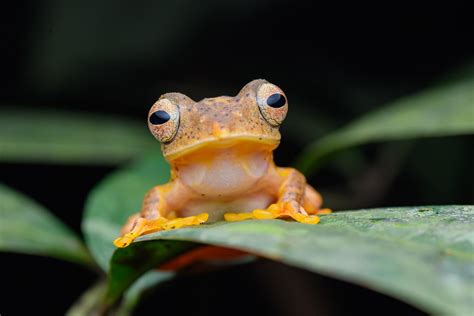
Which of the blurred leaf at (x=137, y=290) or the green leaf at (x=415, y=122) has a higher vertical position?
the green leaf at (x=415, y=122)

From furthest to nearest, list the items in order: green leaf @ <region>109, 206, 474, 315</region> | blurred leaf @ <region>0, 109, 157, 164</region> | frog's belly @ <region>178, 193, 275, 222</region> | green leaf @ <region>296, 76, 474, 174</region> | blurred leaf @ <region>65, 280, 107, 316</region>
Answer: blurred leaf @ <region>0, 109, 157, 164</region>
green leaf @ <region>296, 76, 474, 174</region>
blurred leaf @ <region>65, 280, 107, 316</region>
frog's belly @ <region>178, 193, 275, 222</region>
green leaf @ <region>109, 206, 474, 315</region>

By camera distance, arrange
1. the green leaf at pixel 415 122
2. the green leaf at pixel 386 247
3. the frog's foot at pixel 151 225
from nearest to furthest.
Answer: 1. the green leaf at pixel 386 247
2. the frog's foot at pixel 151 225
3. the green leaf at pixel 415 122

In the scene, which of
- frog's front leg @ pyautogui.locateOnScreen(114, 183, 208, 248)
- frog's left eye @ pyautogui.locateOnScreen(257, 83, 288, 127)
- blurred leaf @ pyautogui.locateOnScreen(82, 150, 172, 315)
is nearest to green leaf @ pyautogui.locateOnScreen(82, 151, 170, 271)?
blurred leaf @ pyautogui.locateOnScreen(82, 150, 172, 315)

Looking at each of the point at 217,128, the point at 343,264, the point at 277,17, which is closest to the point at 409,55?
the point at 277,17

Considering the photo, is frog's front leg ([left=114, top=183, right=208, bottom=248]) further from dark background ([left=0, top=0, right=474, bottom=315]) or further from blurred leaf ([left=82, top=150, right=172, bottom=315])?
dark background ([left=0, top=0, right=474, bottom=315])

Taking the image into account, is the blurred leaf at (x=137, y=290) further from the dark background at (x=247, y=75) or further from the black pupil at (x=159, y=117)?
the dark background at (x=247, y=75)

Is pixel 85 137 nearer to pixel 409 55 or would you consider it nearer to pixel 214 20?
pixel 214 20

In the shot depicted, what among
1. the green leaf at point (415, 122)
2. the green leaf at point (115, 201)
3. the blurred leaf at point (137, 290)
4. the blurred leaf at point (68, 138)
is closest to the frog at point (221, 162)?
the green leaf at point (115, 201)
